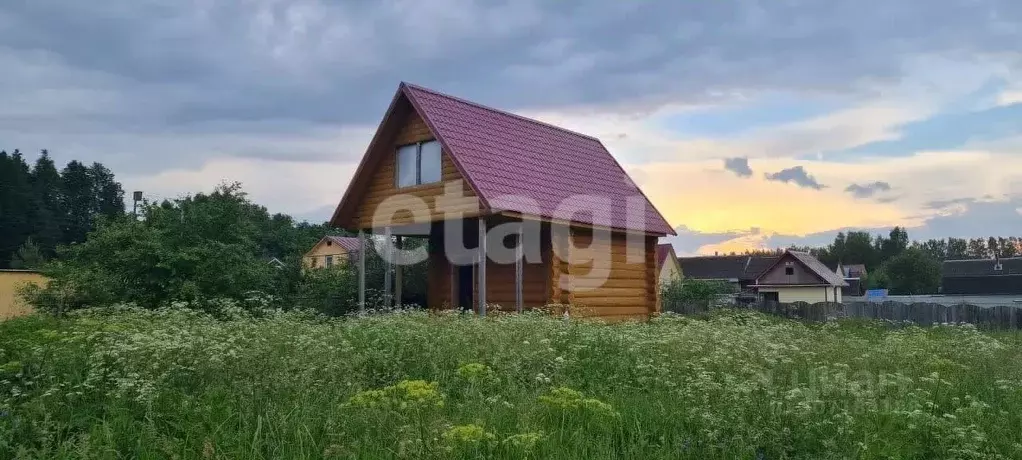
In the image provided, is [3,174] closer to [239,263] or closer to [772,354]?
[239,263]

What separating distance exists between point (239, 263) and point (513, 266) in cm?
697

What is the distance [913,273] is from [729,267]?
55.6 feet

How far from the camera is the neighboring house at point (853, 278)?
75.1 m

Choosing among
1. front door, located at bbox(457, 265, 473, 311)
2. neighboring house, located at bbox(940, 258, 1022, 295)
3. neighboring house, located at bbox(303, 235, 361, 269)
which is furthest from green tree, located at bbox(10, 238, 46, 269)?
neighboring house, located at bbox(940, 258, 1022, 295)

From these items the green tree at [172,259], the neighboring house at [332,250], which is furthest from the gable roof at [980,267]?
the green tree at [172,259]

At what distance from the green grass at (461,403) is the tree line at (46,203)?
42682mm

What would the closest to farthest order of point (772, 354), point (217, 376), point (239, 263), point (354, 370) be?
point (217, 376) < point (354, 370) < point (772, 354) < point (239, 263)

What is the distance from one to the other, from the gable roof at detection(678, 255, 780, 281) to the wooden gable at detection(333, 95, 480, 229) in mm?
57087

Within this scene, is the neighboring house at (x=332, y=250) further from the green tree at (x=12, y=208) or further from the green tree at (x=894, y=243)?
the green tree at (x=894, y=243)

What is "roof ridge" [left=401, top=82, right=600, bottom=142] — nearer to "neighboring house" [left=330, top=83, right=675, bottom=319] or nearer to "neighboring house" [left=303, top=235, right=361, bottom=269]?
"neighboring house" [left=330, top=83, right=675, bottom=319]

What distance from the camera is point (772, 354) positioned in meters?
7.58

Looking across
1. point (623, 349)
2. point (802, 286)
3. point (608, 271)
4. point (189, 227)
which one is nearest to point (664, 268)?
point (802, 286)

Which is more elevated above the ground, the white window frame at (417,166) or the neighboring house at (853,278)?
the white window frame at (417,166)

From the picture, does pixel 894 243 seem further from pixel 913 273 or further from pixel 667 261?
pixel 667 261
